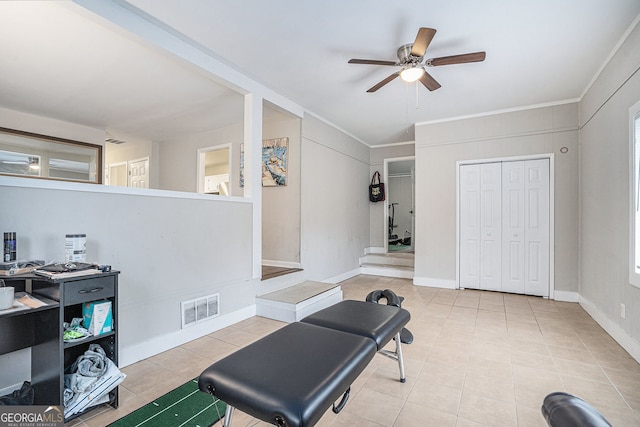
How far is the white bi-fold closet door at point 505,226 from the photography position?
4.34 metres

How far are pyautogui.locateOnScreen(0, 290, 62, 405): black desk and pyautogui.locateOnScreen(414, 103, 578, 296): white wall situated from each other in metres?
4.72

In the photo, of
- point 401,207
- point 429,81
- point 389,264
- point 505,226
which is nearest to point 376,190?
point 389,264

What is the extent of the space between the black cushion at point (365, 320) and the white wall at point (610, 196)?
2.20 m

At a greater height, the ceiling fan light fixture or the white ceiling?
the white ceiling

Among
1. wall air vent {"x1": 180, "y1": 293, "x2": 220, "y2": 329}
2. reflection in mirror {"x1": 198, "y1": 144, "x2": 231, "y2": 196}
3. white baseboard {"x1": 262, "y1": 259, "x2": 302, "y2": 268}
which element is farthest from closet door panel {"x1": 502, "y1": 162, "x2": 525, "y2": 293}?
reflection in mirror {"x1": 198, "y1": 144, "x2": 231, "y2": 196}

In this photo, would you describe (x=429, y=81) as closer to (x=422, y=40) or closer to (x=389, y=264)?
(x=422, y=40)

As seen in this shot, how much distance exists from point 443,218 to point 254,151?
334 cm

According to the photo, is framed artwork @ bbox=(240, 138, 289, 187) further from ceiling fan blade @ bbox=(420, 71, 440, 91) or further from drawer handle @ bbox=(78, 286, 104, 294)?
drawer handle @ bbox=(78, 286, 104, 294)

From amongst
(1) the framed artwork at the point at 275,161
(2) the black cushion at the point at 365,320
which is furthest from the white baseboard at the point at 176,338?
(1) the framed artwork at the point at 275,161

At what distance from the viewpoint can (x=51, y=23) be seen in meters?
2.39

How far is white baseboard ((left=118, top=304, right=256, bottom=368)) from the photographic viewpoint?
7.60 ft

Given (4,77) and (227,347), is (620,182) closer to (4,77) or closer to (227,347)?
(227,347)

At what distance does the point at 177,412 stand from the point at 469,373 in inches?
79.1

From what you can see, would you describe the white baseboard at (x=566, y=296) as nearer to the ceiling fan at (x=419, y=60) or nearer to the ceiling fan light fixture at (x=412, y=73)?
the ceiling fan at (x=419, y=60)
